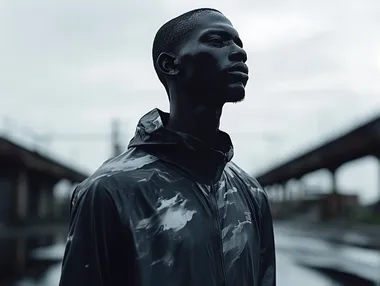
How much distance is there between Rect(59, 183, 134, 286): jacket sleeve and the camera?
6.07ft

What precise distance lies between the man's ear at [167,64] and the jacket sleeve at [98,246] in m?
0.44

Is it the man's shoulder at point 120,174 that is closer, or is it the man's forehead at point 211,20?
the man's shoulder at point 120,174

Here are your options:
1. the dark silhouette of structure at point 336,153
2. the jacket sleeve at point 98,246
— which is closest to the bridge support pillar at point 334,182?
the dark silhouette of structure at point 336,153

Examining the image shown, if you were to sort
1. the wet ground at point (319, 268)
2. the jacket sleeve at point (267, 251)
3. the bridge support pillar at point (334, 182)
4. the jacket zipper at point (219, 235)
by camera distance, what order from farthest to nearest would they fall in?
1. the bridge support pillar at point (334, 182)
2. the wet ground at point (319, 268)
3. the jacket sleeve at point (267, 251)
4. the jacket zipper at point (219, 235)

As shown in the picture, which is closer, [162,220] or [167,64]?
[162,220]

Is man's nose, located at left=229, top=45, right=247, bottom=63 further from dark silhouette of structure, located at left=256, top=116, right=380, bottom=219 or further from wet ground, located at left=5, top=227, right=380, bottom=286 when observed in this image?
dark silhouette of structure, located at left=256, top=116, right=380, bottom=219

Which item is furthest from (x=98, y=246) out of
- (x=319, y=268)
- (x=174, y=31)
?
(x=319, y=268)

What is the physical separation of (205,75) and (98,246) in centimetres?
59

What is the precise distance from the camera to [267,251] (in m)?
2.26

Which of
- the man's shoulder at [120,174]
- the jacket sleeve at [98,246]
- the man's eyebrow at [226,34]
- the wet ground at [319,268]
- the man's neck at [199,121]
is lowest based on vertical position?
the wet ground at [319,268]

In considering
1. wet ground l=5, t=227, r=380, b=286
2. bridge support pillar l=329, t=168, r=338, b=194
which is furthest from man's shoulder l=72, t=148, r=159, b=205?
bridge support pillar l=329, t=168, r=338, b=194

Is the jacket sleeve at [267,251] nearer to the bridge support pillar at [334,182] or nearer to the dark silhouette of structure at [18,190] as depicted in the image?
the dark silhouette of structure at [18,190]

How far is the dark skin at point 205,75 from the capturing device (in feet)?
6.68

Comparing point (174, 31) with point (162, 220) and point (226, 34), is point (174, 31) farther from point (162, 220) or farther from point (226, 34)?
point (162, 220)
